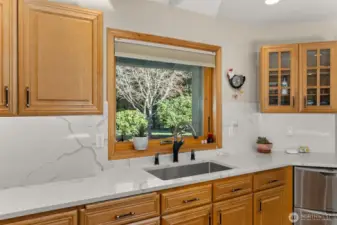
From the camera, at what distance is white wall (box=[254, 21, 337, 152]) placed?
297 cm

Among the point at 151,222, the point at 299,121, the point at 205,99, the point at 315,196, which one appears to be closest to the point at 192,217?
the point at 151,222

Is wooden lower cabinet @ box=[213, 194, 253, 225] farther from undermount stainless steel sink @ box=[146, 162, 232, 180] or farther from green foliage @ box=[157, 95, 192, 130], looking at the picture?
green foliage @ box=[157, 95, 192, 130]

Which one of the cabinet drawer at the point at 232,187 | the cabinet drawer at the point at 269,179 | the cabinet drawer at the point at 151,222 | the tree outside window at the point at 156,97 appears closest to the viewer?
the cabinet drawer at the point at 151,222

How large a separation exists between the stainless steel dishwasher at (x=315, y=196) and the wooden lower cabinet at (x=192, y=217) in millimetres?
1041

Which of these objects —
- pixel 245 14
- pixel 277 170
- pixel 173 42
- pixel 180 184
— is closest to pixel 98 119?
pixel 180 184

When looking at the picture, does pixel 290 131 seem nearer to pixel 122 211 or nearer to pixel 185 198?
pixel 185 198

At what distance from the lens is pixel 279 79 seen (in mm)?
2846

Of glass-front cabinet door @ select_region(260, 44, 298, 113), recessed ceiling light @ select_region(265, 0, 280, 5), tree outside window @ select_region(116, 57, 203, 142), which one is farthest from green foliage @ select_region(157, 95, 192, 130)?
recessed ceiling light @ select_region(265, 0, 280, 5)

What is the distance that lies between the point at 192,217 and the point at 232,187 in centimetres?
44

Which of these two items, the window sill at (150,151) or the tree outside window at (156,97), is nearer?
the window sill at (150,151)

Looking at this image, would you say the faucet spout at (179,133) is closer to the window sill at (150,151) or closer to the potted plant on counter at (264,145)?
the window sill at (150,151)

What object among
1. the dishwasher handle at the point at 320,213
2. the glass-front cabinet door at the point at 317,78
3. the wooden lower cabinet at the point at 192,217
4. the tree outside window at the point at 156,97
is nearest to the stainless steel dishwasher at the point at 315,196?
the dishwasher handle at the point at 320,213

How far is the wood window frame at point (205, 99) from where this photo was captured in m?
2.19

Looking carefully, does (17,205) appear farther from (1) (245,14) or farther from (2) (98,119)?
(1) (245,14)
